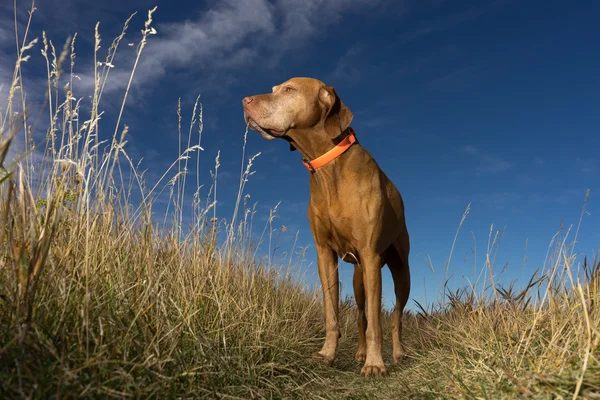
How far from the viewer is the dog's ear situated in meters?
4.17

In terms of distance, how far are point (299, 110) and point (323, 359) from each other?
2.21 metres

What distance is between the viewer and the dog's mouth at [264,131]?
4203 mm

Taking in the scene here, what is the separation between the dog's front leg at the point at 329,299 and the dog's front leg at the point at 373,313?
0.35 metres

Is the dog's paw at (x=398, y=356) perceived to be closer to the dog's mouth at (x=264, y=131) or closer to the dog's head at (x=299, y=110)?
the dog's head at (x=299, y=110)

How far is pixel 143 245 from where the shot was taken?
3.57 metres

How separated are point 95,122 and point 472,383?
2.96 m

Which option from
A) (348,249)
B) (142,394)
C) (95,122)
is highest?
(95,122)

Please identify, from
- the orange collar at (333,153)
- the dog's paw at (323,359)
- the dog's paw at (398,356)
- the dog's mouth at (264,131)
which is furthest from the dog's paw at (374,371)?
the dog's mouth at (264,131)

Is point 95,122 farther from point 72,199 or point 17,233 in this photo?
point 17,233

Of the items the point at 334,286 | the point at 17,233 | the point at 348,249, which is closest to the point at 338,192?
the point at 348,249

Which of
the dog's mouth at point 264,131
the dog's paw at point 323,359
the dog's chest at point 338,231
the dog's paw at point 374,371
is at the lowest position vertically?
the dog's paw at point 374,371

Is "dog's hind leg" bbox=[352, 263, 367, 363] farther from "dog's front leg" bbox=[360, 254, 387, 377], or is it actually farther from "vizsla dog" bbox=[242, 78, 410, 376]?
"dog's front leg" bbox=[360, 254, 387, 377]

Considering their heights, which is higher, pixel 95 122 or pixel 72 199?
pixel 95 122

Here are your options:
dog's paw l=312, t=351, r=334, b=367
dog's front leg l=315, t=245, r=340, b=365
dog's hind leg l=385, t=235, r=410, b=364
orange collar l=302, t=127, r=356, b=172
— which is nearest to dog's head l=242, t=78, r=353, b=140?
orange collar l=302, t=127, r=356, b=172
